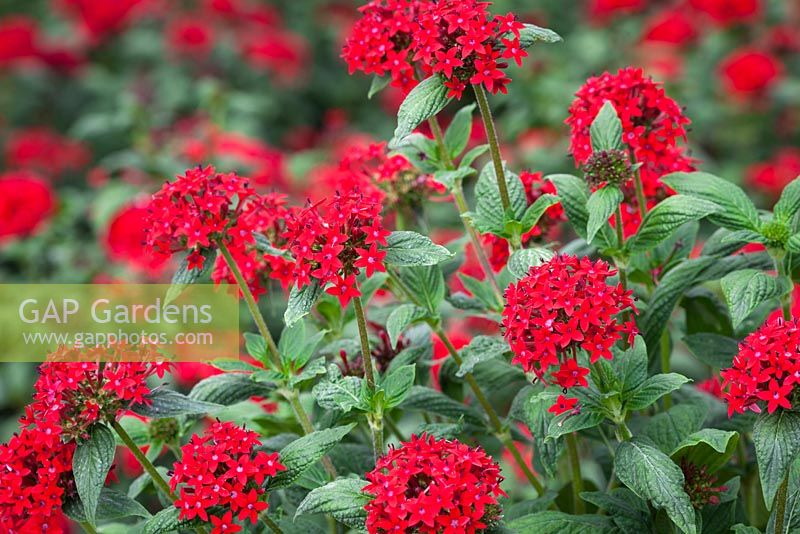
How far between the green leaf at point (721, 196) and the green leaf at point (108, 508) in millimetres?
916

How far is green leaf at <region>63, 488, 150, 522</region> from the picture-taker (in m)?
1.39

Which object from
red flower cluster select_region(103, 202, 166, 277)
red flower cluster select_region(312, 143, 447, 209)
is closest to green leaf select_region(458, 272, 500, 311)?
red flower cluster select_region(312, 143, 447, 209)

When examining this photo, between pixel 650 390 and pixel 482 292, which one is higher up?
pixel 482 292

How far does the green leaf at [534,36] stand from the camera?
55.3 inches

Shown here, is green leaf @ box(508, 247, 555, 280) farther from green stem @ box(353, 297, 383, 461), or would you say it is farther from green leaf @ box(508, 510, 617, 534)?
green leaf @ box(508, 510, 617, 534)

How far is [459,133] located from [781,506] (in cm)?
77

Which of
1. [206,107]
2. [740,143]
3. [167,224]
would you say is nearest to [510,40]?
[167,224]

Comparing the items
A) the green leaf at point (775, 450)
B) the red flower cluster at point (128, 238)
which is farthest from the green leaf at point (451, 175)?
the red flower cluster at point (128, 238)

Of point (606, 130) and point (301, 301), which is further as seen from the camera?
point (606, 130)

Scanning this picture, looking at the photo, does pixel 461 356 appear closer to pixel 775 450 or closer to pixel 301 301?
pixel 301 301

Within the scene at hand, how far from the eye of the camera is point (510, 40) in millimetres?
1403

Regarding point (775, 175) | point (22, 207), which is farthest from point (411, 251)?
point (775, 175)

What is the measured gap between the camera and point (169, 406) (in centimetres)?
142

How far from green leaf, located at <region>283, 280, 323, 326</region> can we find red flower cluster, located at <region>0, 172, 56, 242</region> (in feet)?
6.62
